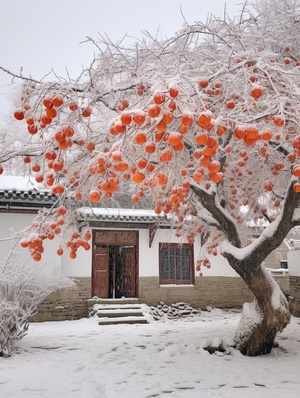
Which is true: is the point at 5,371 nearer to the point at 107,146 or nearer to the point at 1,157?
the point at 1,157

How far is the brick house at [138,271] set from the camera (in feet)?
39.9

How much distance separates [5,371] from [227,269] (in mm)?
10548

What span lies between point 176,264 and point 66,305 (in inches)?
181

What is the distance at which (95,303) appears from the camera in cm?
1227

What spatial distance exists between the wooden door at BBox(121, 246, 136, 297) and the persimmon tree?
7206mm

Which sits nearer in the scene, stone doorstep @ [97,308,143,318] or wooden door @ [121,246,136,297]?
stone doorstep @ [97,308,143,318]

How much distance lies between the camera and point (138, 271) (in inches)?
527

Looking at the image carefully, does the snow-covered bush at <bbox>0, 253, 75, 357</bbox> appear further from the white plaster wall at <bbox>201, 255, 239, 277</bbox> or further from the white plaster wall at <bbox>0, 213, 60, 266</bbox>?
the white plaster wall at <bbox>201, 255, 239, 277</bbox>

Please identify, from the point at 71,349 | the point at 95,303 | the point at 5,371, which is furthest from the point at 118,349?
the point at 95,303

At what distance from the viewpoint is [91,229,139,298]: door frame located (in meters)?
13.2

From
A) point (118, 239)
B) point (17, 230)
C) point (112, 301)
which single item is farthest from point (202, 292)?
point (17, 230)

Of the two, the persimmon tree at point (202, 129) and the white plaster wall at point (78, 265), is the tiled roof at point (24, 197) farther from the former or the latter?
the persimmon tree at point (202, 129)

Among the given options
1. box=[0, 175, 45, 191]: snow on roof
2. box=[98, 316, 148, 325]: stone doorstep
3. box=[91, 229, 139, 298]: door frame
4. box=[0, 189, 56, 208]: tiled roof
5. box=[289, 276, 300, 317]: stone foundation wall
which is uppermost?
box=[0, 175, 45, 191]: snow on roof

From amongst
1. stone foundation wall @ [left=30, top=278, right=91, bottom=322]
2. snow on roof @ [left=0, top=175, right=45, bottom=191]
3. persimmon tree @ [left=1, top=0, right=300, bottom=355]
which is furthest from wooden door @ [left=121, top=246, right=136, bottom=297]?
persimmon tree @ [left=1, top=0, right=300, bottom=355]
